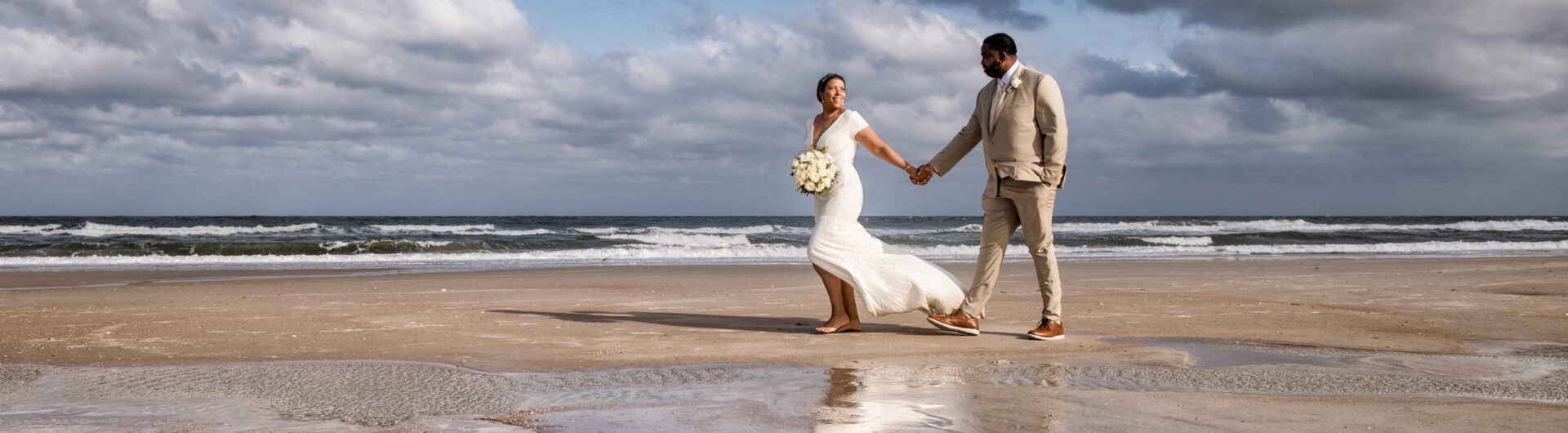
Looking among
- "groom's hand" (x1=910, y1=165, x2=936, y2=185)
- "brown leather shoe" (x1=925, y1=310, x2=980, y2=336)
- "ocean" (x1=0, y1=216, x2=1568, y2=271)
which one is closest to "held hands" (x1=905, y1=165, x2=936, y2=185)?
"groom's hand" (x1=910, y1=165, x2=936, y2=185)

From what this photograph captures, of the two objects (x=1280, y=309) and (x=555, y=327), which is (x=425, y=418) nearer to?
(x=555, y=327)

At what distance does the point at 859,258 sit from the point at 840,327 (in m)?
0.44

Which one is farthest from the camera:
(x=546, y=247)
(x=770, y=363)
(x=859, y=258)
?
(x=546, y=247)

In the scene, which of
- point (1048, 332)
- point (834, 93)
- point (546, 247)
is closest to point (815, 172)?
point (834, 93)

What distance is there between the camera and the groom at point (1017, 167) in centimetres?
529

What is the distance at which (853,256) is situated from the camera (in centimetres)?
584

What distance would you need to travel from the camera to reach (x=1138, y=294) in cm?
874

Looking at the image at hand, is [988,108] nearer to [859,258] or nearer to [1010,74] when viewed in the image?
[1010,74]

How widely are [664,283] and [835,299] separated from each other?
530cm

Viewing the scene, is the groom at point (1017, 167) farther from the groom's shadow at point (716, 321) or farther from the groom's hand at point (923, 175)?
the groom's shadow at point (716, 321)

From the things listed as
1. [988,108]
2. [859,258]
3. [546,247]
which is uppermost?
[988,108]

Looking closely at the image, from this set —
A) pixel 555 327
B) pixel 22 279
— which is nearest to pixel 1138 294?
pixel 555 327

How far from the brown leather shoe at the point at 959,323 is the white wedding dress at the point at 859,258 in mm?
58

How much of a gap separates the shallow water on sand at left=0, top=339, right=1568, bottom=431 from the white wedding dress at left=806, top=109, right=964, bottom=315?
48.9 inches
